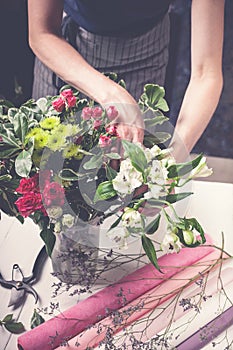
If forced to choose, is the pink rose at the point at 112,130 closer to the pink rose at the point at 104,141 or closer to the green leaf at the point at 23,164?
the pink rose at the point at 104,141

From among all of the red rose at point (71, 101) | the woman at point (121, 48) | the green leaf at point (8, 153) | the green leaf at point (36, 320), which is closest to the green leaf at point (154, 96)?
the woman at point (121, 48)

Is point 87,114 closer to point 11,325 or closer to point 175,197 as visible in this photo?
point 175,197

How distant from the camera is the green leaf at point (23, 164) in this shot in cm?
80

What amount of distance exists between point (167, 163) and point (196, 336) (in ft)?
0.85

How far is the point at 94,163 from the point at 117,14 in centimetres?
24

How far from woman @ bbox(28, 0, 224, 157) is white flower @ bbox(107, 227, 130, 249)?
0.15 m

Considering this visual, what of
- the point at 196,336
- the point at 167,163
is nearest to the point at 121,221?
the point at 167,163

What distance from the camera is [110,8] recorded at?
88 cm

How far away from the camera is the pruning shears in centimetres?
90

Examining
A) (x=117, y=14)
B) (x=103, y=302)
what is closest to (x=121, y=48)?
(x=117, y=14)

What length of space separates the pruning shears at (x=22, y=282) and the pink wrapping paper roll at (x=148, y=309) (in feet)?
0.36

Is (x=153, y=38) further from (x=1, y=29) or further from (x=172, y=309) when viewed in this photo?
(x=172, y=309)

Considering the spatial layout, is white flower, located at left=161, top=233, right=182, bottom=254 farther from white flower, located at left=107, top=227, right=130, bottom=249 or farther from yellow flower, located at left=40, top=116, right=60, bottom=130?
yellow flower, located at left=40, top=116, right=60, bottom=130

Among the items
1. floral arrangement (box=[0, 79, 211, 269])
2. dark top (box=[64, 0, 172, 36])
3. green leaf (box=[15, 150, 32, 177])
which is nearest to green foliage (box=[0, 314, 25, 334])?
floral arrangement (box=[0, 79, 211, 269])
